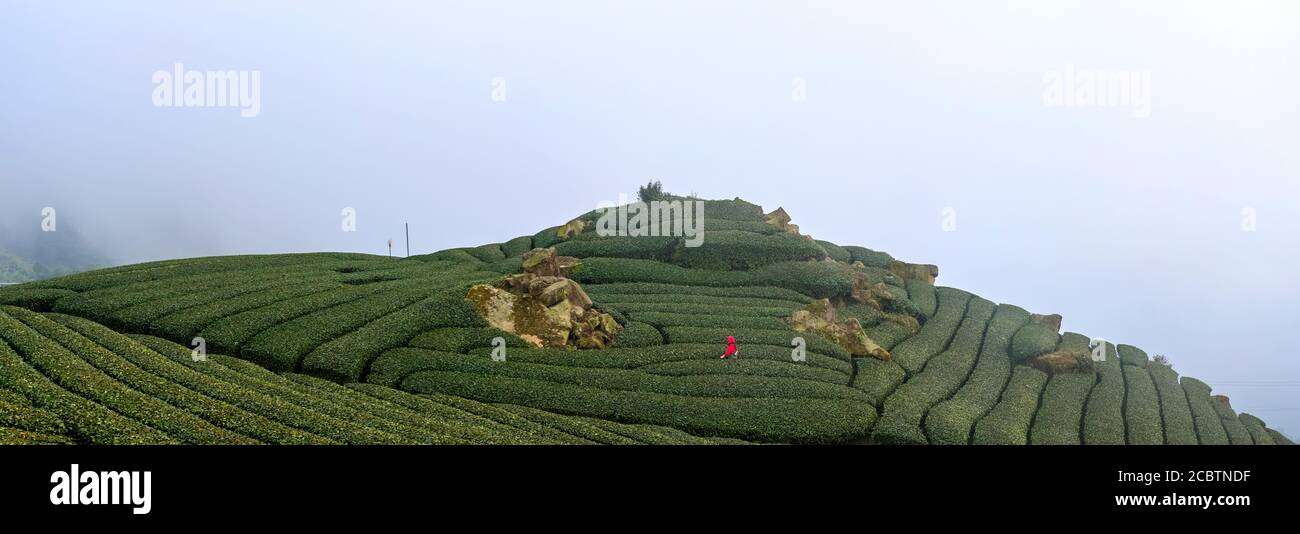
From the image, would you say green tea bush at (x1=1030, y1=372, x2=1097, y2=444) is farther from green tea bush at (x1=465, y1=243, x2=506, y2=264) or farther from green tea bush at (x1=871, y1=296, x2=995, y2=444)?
green tea bush at (x1=465, y1=243, x2=506, y2=264)

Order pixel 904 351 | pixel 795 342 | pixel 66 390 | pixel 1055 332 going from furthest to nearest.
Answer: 1. pixel 1055 332
2. pixel 904 351
3. pixel 795 342
4. pixel 66 390

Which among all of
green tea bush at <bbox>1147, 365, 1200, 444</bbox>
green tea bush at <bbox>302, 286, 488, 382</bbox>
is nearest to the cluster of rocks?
green tea bush at <bbox>1147, 365, 1200, 444</bbox>

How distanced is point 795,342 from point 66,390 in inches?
812

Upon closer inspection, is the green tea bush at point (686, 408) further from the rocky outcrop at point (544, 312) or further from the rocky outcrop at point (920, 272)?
the rocky outcrop at point (920, 272)

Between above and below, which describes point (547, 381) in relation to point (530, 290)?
below

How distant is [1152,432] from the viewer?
23969mm

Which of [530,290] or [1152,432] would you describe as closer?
[1152,432]

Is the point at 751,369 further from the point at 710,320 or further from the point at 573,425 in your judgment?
the point at 573,425

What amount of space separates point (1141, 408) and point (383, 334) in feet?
88.0

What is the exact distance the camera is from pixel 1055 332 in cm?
3359

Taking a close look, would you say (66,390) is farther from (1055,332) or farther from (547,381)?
(1055,332)

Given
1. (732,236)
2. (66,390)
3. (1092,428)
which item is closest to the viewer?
(66,390)

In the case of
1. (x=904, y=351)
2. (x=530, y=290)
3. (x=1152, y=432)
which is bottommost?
(x=1152, y=432)
